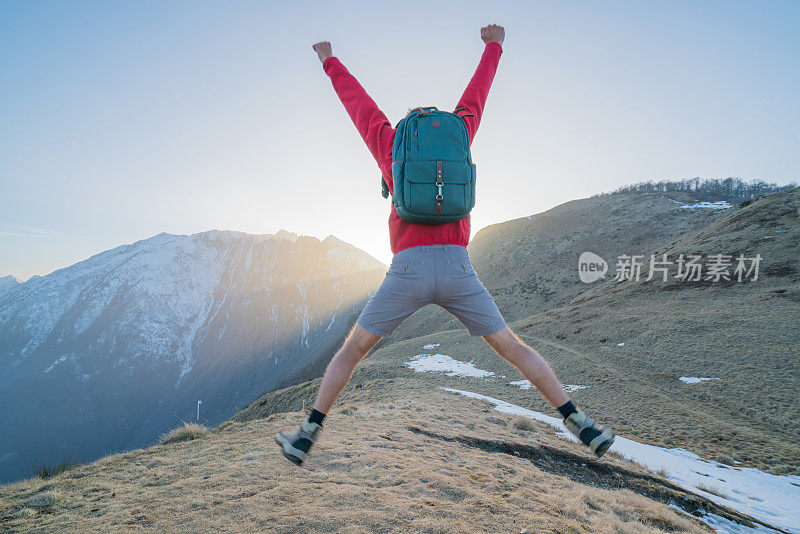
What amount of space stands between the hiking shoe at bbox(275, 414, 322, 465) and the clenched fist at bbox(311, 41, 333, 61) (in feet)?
9.84

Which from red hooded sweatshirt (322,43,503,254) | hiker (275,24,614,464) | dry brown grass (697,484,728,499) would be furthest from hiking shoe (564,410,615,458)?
dry brown grass (697,484,728,499)

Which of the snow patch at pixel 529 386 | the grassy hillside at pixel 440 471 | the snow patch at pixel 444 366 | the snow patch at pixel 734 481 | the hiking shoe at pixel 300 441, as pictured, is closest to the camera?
the hiking shoe at pixel 300 441

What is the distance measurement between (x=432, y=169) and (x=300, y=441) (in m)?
2.13

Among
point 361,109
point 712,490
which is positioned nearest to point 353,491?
point 361,109

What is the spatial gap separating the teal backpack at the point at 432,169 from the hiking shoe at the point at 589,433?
174cm

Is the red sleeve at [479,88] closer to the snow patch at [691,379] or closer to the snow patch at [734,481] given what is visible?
the snow patch at [734,481]

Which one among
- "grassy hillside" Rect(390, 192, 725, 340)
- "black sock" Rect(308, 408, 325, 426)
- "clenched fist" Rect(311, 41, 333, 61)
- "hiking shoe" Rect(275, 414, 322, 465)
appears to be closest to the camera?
"hiking shoe" Rect(275, 414, 322, 465)

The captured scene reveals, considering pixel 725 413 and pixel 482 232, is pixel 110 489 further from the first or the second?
pixel 482 232

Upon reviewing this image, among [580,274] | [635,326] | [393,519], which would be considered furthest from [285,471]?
[580,274]

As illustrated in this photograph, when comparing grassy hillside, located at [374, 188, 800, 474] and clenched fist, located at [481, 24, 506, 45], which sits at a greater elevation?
clenched fist, located at [481, 24, 506, 45]

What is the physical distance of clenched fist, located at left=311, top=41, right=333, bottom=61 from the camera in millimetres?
3199

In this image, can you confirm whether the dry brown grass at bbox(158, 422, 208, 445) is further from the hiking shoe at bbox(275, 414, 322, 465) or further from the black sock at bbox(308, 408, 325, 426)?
the black sock at bbox(308, 408, 325, 426)

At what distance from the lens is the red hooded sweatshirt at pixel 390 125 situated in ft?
8.71

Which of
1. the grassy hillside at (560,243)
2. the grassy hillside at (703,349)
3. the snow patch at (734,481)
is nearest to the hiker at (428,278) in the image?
the snow patch at (734,481)
